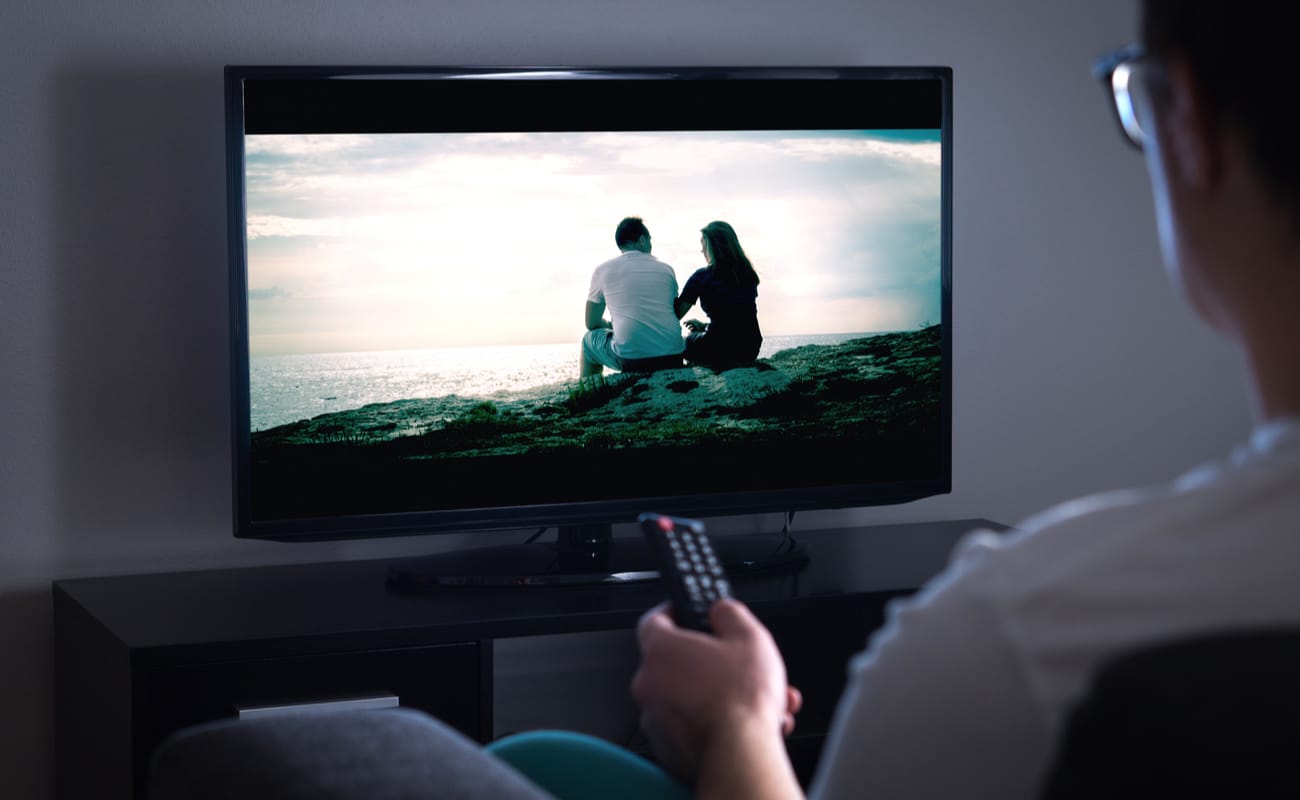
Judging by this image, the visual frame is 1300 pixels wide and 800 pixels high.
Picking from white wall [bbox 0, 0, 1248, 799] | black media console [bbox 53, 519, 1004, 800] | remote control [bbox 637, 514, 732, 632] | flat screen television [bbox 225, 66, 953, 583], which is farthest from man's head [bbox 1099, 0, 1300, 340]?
white wall [bbox 0, 0, 1248, 799]

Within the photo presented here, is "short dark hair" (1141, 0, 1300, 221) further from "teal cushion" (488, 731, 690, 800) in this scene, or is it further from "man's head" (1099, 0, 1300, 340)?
"teal cushion" (488, 731, 690, 800)

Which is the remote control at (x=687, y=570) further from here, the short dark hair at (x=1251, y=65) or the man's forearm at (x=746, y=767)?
the short dark hair at (x=1251, y=65)

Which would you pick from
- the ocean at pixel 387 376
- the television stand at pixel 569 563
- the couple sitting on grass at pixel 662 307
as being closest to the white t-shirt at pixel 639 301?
the couple sitting on grass at pixel 662 307

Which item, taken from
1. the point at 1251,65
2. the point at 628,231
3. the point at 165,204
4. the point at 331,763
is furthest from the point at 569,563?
the point at 1251,65

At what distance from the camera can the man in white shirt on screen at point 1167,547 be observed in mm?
635

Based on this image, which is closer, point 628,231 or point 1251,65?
point 1251,65

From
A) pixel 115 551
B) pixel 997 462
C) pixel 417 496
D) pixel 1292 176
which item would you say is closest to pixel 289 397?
pixel 417 496

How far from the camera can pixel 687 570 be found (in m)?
1.31

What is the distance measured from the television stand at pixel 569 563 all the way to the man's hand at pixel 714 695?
4.54 ft

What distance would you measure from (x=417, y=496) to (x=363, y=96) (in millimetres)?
724

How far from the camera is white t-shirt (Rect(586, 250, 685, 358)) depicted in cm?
270

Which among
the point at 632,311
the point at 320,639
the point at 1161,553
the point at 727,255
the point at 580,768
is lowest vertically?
the point at 320,639

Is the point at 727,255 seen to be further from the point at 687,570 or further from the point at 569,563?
the point at 687,570

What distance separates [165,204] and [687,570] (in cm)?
168
